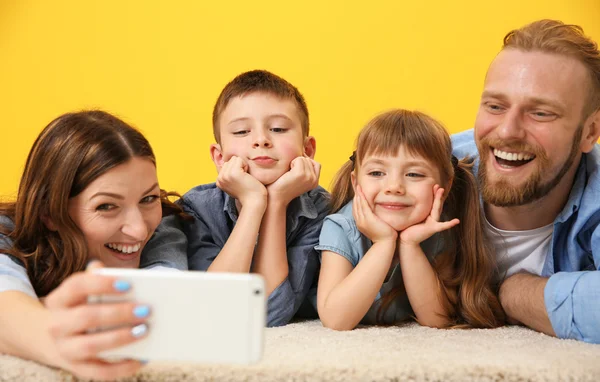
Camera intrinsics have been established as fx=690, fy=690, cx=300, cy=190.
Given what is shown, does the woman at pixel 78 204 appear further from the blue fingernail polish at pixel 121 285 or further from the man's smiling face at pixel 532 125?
the man's smiling face at pixel 532 125

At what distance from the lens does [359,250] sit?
1.71 metres

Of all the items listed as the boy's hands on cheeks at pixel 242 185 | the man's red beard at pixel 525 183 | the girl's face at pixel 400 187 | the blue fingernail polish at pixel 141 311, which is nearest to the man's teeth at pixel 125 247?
the boy's hands on cheeks at pixel 242 185

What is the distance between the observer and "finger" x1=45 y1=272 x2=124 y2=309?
0.93 m

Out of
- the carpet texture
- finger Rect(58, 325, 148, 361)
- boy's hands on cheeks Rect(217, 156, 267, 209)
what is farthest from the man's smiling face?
finger Rect(58, 325, 148, 361)

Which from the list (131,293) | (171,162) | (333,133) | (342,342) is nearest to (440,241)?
(342,342)

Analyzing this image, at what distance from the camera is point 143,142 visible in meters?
1.63

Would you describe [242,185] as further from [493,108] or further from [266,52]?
[266,52]

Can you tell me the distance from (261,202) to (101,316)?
33.1 inches

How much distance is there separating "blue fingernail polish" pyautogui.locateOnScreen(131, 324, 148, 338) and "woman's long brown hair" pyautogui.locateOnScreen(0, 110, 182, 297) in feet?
2.06

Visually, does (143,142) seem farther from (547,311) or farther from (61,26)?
(61,26)

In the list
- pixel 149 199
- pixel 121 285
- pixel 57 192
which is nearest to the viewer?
pixel 121 285

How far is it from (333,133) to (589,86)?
153cm

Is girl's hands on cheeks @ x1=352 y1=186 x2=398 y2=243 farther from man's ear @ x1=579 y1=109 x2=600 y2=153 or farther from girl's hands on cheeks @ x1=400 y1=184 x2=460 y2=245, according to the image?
man's ear @ x1=579 y1=109 x2=600 y2=153

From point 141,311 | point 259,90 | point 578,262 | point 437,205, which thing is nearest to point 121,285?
point 141,311
